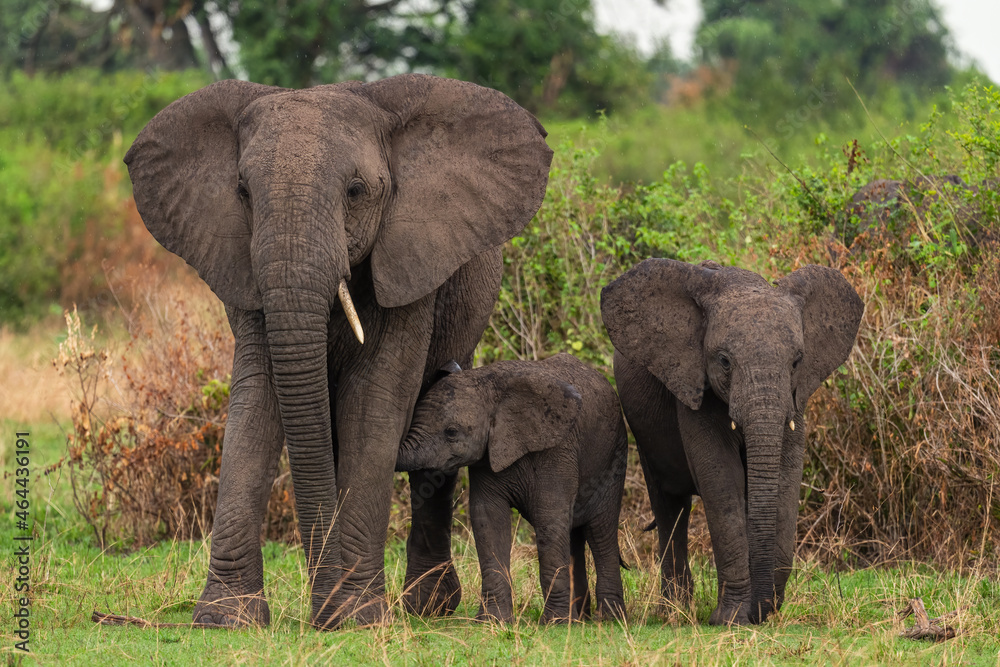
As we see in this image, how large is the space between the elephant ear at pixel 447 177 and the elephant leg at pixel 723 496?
154 cm

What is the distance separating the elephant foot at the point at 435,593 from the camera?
8.05 metres

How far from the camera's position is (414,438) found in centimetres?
753

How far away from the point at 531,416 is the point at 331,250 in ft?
6.19

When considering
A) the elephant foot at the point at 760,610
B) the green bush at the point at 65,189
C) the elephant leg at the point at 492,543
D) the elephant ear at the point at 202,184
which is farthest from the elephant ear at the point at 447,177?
the green bush at the point at 65,189

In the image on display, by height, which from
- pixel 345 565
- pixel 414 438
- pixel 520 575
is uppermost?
pixel 414 438

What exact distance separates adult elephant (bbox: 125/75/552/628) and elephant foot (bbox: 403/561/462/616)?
2.98ft

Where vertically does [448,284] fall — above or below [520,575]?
above

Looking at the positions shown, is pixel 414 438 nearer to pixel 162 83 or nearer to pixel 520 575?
pixel 520 575

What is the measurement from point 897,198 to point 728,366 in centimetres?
411

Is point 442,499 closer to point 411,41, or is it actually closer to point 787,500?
point 787,500

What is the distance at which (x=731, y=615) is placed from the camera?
7.22 metres

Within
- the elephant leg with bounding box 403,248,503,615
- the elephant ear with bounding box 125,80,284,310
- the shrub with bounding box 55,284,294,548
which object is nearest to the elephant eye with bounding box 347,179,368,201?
the elephant ear with bounding box 125,80,284,310

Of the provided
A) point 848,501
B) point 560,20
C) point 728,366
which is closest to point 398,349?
point 728,366

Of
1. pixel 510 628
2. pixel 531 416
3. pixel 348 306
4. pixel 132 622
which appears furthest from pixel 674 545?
pixel 132 622
